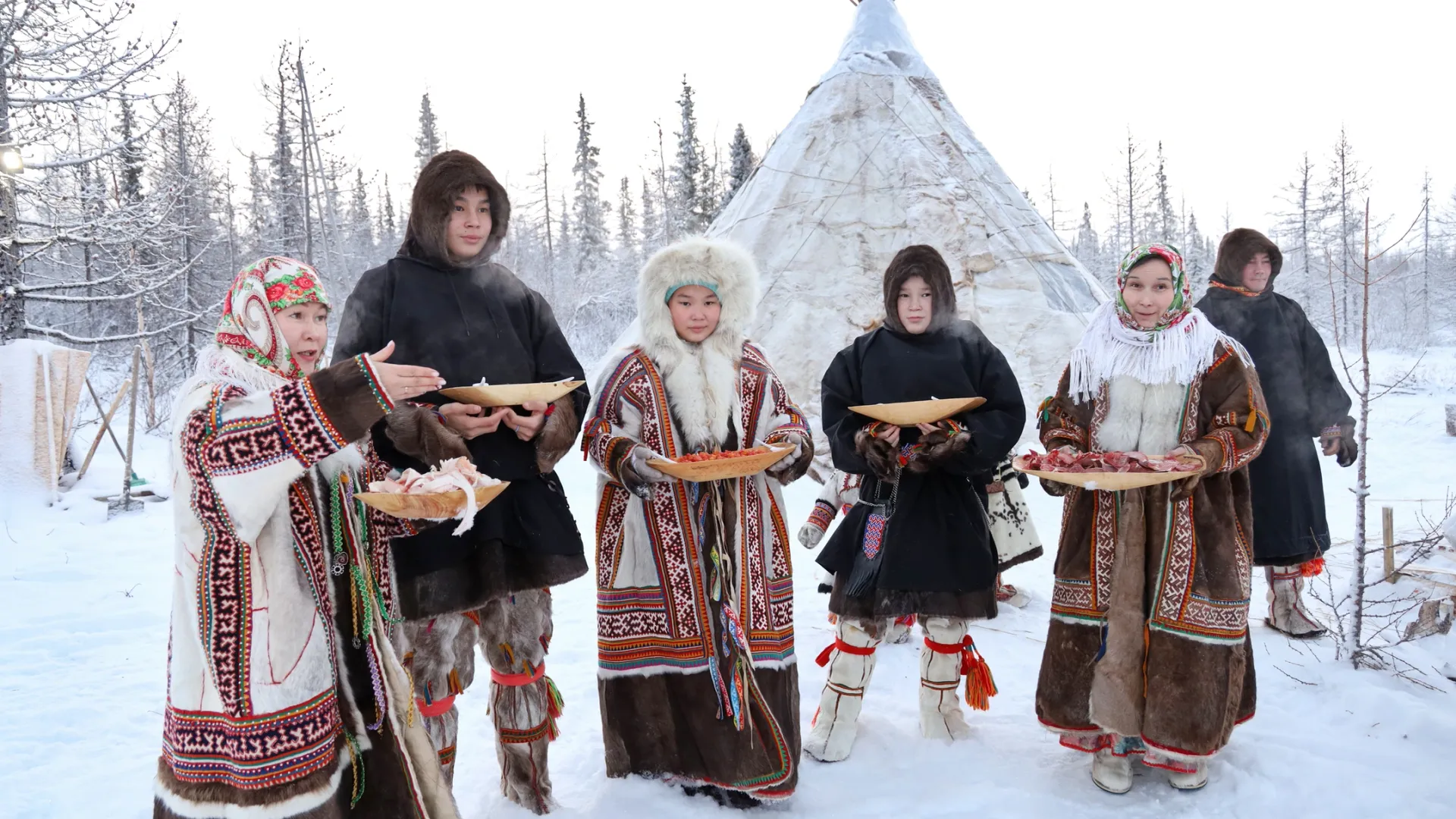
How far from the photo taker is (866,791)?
2.84 meters

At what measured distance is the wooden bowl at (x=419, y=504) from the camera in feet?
5.88

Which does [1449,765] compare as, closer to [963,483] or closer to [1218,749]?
[1218,749]

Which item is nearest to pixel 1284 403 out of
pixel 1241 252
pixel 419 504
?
pixel 1241 252

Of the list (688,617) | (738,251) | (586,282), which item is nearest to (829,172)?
(738,251)

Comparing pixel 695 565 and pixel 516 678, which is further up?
pixel 695 565

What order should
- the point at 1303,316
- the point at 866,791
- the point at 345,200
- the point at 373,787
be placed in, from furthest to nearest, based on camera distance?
the point at 345,200 → the point at 1303,316 → the point at 866,791 → the point at 373,787

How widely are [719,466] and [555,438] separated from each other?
56 centimetres

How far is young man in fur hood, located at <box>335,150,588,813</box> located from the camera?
7.82 feet

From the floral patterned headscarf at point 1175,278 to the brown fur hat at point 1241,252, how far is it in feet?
6.23

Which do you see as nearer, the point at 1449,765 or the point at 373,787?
the point at 373,787

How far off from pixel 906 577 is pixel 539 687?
1328 millimetres

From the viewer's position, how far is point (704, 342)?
9.18 ft

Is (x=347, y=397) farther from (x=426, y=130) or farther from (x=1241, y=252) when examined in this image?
(x=426, y=130)

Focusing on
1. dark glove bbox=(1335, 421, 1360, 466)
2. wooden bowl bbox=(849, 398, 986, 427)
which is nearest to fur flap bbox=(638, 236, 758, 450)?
wooden bowl bbox=(849, 398, 986, 427)
